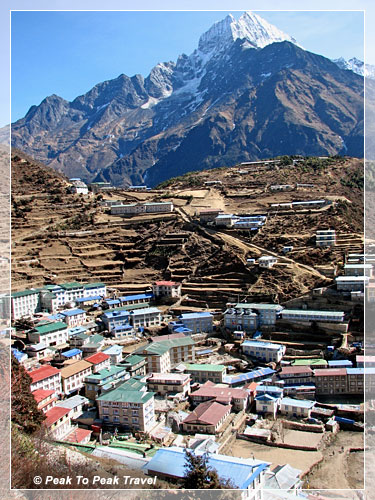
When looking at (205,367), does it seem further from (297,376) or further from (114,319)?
(114,319)

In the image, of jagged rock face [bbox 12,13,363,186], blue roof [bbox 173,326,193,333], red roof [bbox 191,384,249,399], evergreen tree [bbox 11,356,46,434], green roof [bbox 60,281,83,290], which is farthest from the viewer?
jagged rock face [bbox 12,13,363,186]

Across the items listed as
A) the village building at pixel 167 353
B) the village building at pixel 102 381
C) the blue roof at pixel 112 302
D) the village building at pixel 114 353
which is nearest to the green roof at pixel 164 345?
the village building at pixel 167 353

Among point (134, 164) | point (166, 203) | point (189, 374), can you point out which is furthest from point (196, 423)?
point (134, 164)

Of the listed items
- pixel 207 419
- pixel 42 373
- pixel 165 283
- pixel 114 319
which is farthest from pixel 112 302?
pixel 207 419

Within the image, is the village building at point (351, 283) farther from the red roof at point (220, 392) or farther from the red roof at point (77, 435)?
the red roof at point (77, 435)

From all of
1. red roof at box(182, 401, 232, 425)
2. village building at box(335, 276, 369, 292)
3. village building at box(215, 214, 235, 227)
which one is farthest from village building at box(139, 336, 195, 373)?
village building at box(215, 214, 235, 227)

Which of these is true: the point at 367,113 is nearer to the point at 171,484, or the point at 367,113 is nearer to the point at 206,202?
the point at 171,484

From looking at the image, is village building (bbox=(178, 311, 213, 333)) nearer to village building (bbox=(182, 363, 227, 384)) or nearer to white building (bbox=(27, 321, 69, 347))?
village building (bbox=(182, 363, 227, 384))
